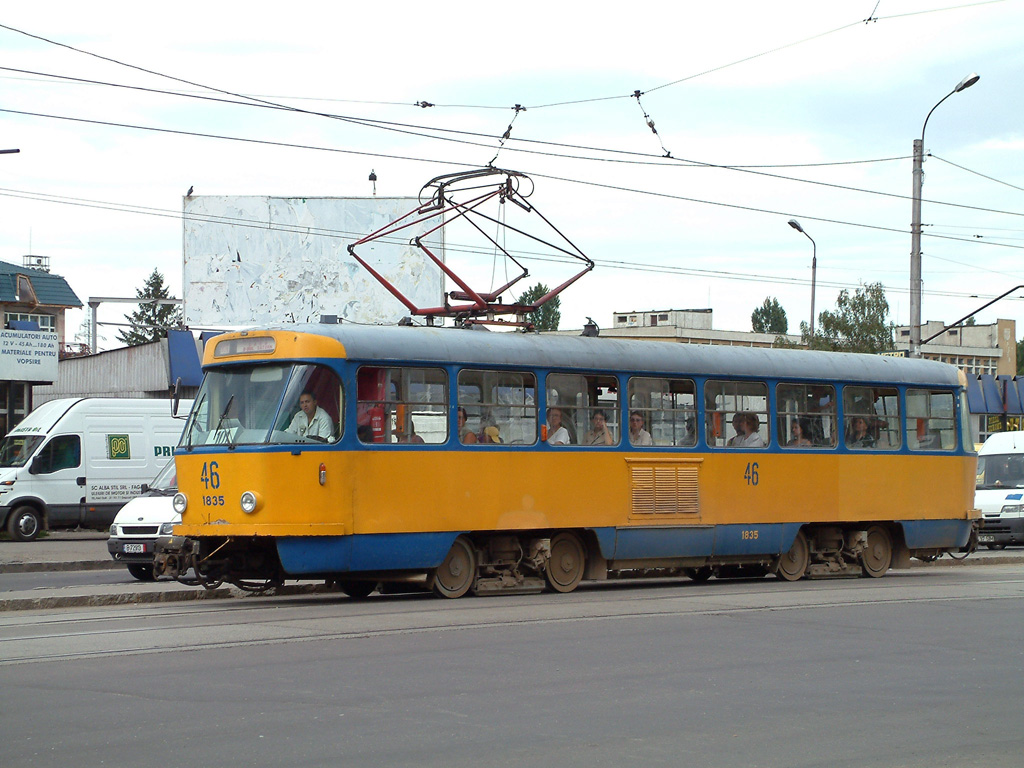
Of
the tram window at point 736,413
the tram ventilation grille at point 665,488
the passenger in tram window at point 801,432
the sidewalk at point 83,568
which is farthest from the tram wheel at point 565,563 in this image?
the passenger in tram window at point 801,432

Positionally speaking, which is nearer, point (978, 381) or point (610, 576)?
point (610, 576)

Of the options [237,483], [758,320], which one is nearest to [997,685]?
[237,483]

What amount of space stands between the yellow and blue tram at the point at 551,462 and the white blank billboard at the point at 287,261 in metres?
19.4

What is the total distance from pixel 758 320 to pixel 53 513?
97831 millimetres

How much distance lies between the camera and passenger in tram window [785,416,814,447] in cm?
1756

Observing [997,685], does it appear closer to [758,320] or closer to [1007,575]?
[1007,575]

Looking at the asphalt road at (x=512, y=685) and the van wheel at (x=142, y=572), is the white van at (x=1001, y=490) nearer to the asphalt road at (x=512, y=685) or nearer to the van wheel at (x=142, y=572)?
the asphalt road at (x=512, y=685)

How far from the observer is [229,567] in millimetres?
13359

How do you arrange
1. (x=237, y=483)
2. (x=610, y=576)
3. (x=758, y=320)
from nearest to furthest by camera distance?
(x=237, y=483) < (x=610, y=576) < (x=758, y=320)

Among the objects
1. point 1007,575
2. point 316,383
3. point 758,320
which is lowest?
point 1007,575

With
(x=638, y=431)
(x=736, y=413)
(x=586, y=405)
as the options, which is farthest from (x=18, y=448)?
(x=736, y=413)

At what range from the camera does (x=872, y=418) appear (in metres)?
18.5

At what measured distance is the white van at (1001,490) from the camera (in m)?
27.3

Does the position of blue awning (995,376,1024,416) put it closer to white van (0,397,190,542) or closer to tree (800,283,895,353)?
tree (800,283,895,353)
